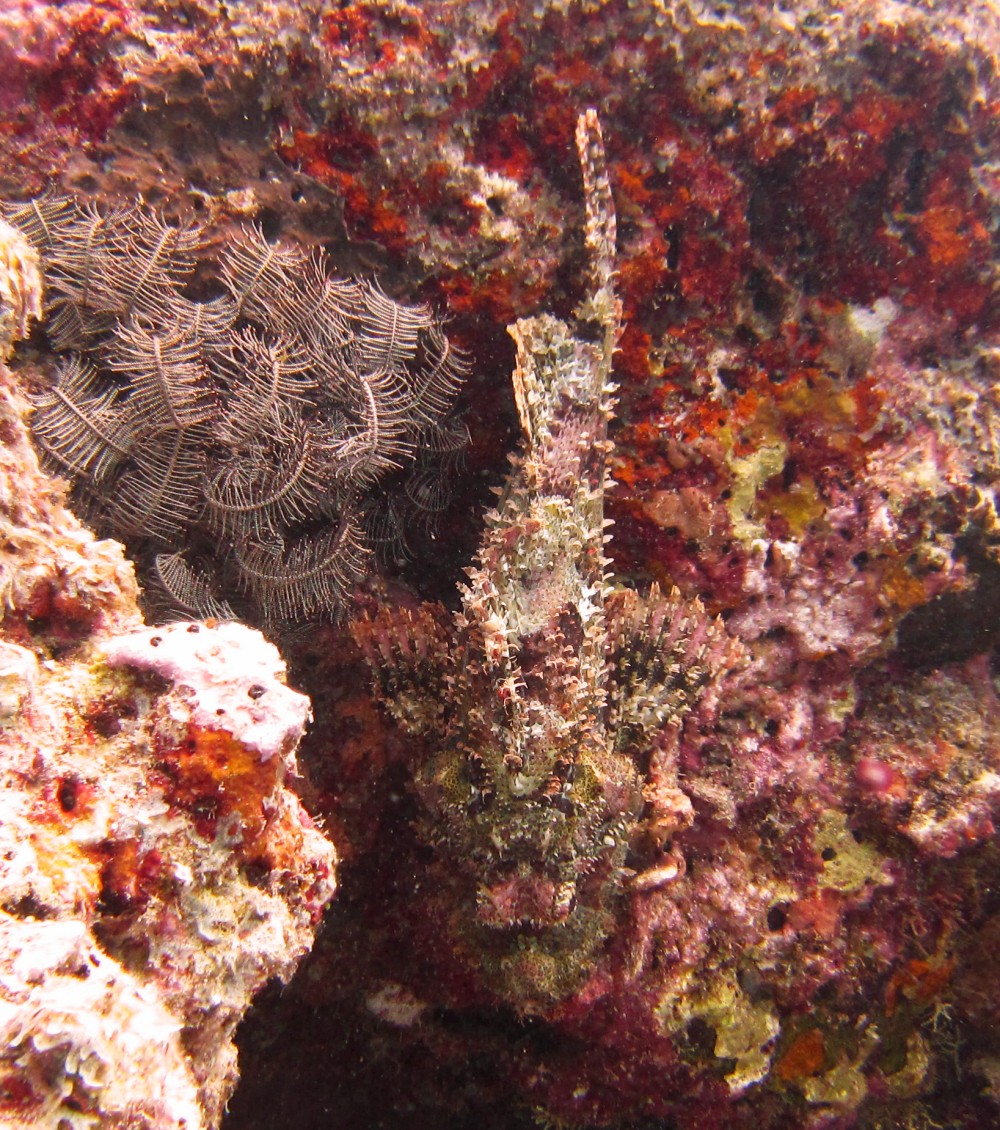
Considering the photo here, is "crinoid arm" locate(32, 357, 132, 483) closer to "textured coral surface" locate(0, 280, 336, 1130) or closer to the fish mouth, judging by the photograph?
"textured coral surface" locate(0, 280, 336, 1130)

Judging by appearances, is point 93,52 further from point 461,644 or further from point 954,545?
point 954,545

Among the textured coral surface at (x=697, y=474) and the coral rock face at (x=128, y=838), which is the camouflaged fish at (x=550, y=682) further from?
the coral rock face at (x=128, y=838)

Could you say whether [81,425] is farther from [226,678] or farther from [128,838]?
[128,838]

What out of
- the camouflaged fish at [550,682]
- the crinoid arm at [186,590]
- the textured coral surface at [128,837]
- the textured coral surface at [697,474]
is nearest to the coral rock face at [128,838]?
the textured coral surface at [128,837]

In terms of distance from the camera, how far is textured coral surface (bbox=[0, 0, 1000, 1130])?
3.39m

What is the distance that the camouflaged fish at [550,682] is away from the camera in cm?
314

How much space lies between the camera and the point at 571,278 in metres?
3.75

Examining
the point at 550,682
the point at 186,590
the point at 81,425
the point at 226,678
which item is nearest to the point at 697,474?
the point at 550,682

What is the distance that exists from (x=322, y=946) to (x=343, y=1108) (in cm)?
127

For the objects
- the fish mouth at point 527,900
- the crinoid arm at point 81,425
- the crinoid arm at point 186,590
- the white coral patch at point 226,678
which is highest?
the crinoid arm at point 81,425

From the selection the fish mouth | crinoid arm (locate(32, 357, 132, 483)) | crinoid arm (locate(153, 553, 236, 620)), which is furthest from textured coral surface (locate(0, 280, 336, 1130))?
the fish mouth

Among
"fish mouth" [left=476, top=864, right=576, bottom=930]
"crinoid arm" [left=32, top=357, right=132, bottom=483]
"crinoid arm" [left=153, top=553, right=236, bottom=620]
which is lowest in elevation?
"fish mouth" [left=476, top=864, right=576, bottom=930]

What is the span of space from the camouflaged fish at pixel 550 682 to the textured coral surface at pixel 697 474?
13 cm

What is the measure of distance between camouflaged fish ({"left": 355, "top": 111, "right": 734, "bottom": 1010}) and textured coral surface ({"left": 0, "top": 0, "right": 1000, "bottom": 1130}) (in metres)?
0.13
